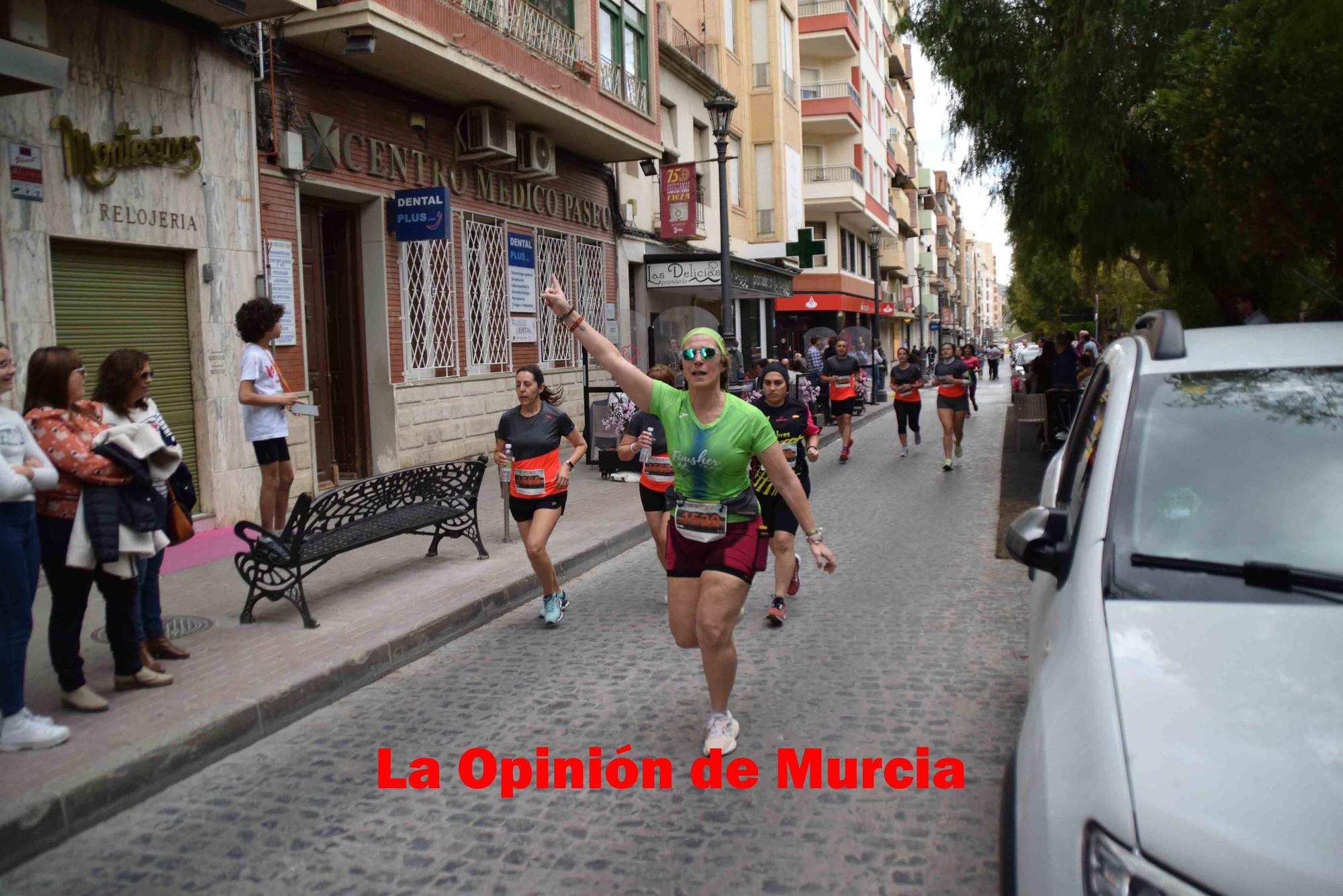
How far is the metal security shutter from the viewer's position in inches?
373

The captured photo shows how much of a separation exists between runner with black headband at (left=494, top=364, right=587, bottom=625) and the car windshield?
14.5 feet

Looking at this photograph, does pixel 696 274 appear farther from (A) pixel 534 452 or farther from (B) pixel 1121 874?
(B) pixel 1121 874

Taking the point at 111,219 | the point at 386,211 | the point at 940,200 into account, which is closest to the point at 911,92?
the point at 940,200

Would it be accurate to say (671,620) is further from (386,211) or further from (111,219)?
(386,211)

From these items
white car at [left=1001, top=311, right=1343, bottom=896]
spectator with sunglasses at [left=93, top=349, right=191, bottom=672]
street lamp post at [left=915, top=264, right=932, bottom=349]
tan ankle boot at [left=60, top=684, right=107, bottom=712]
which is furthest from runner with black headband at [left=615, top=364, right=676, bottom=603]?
street lamp post at [left=915, top=264, right=932, bottom=349]

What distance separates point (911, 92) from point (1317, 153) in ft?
218

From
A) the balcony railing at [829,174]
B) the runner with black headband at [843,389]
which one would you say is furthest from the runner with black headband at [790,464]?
the balcony railing at [829,174]

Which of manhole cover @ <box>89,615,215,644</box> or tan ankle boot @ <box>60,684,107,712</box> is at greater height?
tan ankle boot @ <box>60,684,107,712</box>

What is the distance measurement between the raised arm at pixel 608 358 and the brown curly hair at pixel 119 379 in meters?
2.15

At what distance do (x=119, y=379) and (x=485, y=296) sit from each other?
11011mm

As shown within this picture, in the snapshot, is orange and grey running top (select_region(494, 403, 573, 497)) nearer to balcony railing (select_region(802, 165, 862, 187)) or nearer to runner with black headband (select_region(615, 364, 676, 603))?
runner with black headband (select_region(615, 364, 676, 603))

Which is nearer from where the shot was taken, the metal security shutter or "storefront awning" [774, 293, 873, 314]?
the metal security shutter

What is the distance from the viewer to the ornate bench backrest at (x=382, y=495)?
6.99 metres

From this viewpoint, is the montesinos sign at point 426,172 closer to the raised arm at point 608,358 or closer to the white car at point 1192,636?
the raised arm at point 608,358
